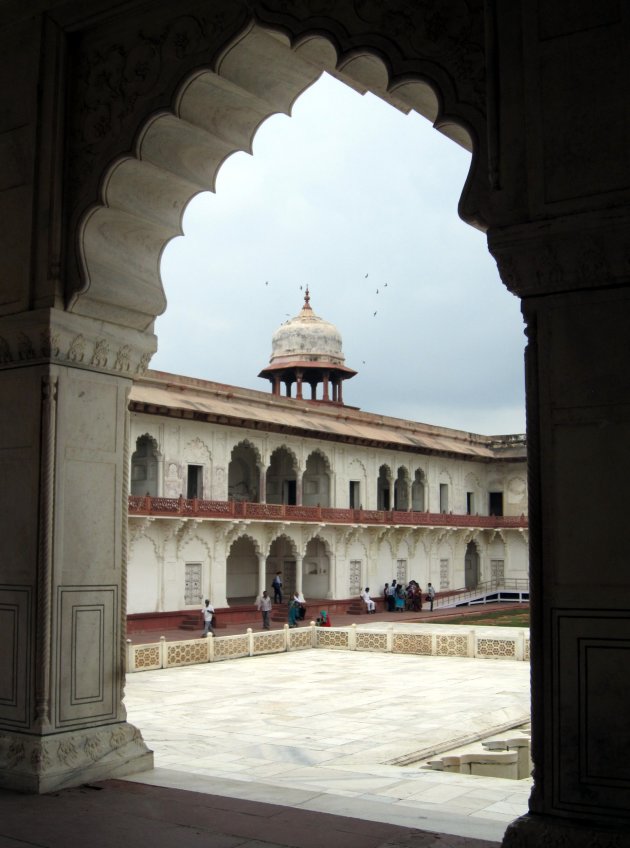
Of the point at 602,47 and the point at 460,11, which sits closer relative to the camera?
the point at 602,47

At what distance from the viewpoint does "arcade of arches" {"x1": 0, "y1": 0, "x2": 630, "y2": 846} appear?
135 inches

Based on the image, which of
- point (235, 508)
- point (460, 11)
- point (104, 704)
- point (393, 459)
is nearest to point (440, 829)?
point (104, 704)

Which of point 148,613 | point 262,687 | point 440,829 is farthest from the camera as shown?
point 148,613

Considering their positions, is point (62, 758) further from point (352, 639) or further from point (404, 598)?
point (404, 598)

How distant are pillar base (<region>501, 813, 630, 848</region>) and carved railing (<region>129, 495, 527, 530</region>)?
743 inches

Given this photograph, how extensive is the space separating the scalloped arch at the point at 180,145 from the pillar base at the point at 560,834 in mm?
2993

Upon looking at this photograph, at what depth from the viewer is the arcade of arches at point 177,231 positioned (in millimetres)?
3418

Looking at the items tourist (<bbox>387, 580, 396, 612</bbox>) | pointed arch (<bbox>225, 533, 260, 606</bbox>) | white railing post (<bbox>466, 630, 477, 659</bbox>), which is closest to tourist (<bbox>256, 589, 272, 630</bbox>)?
pointed arch (<bbox>225, 533, 260, 606</bbox>)

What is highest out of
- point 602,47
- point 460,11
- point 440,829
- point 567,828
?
point 460,11

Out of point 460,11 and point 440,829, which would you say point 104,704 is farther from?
point 460,11

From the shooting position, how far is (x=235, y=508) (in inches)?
976

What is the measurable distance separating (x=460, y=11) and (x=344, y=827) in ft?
11.4

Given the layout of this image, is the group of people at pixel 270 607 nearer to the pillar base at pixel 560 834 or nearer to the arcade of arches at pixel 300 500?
the arcade of arches at pixel 300 500

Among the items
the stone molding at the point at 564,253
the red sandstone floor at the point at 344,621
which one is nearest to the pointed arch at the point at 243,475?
the red sandstone floor at the point at 344,621
